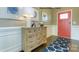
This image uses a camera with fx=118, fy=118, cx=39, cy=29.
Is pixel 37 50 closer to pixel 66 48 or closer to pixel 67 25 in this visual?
pixel 66 48

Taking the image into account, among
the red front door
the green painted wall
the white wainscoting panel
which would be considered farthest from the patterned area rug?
the white wainscoting panel

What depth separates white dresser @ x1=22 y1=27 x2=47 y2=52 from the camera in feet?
4.45

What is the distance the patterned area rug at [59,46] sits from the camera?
131 centimetres

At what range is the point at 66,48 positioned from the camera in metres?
1.33

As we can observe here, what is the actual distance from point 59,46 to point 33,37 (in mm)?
319

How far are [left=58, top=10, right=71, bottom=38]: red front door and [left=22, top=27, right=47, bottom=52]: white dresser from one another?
0.60ft

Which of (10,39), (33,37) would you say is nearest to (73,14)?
(33,37)

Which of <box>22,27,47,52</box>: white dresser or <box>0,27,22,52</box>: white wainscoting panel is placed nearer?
<box>0,27,22,52</box>: white wainscoting panel

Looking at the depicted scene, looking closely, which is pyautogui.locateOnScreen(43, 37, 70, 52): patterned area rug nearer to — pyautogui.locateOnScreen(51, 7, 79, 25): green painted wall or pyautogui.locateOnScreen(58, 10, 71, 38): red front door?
pyautogui.locateOnScreen(58, 10, 71, 38): red front door

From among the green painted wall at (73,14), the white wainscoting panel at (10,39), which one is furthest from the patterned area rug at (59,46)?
the white wainscoting panel at (10,39)

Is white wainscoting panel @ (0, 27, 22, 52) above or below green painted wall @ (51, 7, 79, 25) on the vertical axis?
below

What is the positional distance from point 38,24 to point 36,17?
9 centimetres

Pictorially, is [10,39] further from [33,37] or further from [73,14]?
[73,14]
